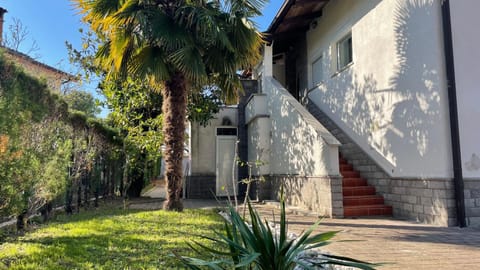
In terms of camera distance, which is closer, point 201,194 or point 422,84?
point 422,84

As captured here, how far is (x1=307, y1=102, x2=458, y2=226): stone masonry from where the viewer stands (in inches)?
289

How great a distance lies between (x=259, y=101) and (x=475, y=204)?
28.7 feet

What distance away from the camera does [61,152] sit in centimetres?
830

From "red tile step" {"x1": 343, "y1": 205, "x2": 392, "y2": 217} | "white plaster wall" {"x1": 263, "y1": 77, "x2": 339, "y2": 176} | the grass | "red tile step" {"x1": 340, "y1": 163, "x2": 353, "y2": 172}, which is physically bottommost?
the grass

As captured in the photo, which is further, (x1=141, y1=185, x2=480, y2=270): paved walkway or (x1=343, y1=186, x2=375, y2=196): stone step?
(x1=343, y1=186, x2=375, y2=196): stone step

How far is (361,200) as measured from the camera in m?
9.44

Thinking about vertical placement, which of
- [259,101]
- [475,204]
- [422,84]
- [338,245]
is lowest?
[338,245]

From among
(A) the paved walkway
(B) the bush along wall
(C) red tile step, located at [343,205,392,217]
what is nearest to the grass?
(B) the bush along wall

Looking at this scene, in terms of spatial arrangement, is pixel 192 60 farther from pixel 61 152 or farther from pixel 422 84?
pixel 422 84

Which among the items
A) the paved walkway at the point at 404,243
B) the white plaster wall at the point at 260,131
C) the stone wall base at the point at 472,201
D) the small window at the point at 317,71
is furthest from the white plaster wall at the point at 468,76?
the white plaster wall at the point at 260,131

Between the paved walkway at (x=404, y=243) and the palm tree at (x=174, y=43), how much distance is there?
16.0 feet

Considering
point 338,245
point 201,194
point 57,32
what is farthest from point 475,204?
point 57,32

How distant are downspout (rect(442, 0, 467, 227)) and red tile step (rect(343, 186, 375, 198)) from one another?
9.02ft

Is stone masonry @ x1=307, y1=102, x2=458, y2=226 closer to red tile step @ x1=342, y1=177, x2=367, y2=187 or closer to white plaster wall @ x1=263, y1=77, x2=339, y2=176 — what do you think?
red tile step @ x1=342, y1=177, x2=367, y2=187
